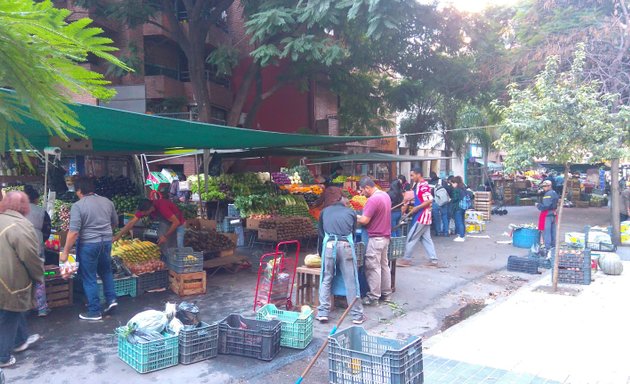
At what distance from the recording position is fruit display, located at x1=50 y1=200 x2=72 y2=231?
908cm

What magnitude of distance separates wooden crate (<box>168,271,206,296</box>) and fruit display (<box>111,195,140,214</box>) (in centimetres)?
358

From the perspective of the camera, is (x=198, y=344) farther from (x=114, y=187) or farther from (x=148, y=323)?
(x=114, y=187)

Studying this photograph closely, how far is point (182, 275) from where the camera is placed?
23.4 feet

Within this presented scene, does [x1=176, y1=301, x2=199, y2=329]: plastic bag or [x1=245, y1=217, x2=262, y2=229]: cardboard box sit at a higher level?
[x1=245, y1=217, x2=262, y2=229]: cardboard box

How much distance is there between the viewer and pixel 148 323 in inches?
187

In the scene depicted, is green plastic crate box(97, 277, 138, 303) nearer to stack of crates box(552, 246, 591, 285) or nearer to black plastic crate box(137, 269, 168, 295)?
black plastic crate box(137, 269, 168, 295)

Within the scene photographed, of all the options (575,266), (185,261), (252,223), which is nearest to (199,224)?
(252,223)

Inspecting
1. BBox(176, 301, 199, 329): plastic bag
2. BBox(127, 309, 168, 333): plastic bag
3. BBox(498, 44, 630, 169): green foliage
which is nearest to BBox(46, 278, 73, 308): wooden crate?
BBox(127, 309, 168, 333): plastic bag

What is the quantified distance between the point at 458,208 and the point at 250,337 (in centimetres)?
998

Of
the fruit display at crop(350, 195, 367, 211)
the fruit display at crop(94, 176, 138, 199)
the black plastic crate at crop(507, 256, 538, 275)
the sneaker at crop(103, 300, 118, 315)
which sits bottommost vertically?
the black plastic crate at crop(507, 256, 538, 275)

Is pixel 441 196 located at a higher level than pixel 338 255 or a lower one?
higher

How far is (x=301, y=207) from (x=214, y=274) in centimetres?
385

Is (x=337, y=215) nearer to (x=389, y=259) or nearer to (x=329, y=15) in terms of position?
(x=389, y=259)

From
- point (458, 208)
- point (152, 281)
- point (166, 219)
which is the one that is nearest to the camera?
point (152, 281)
